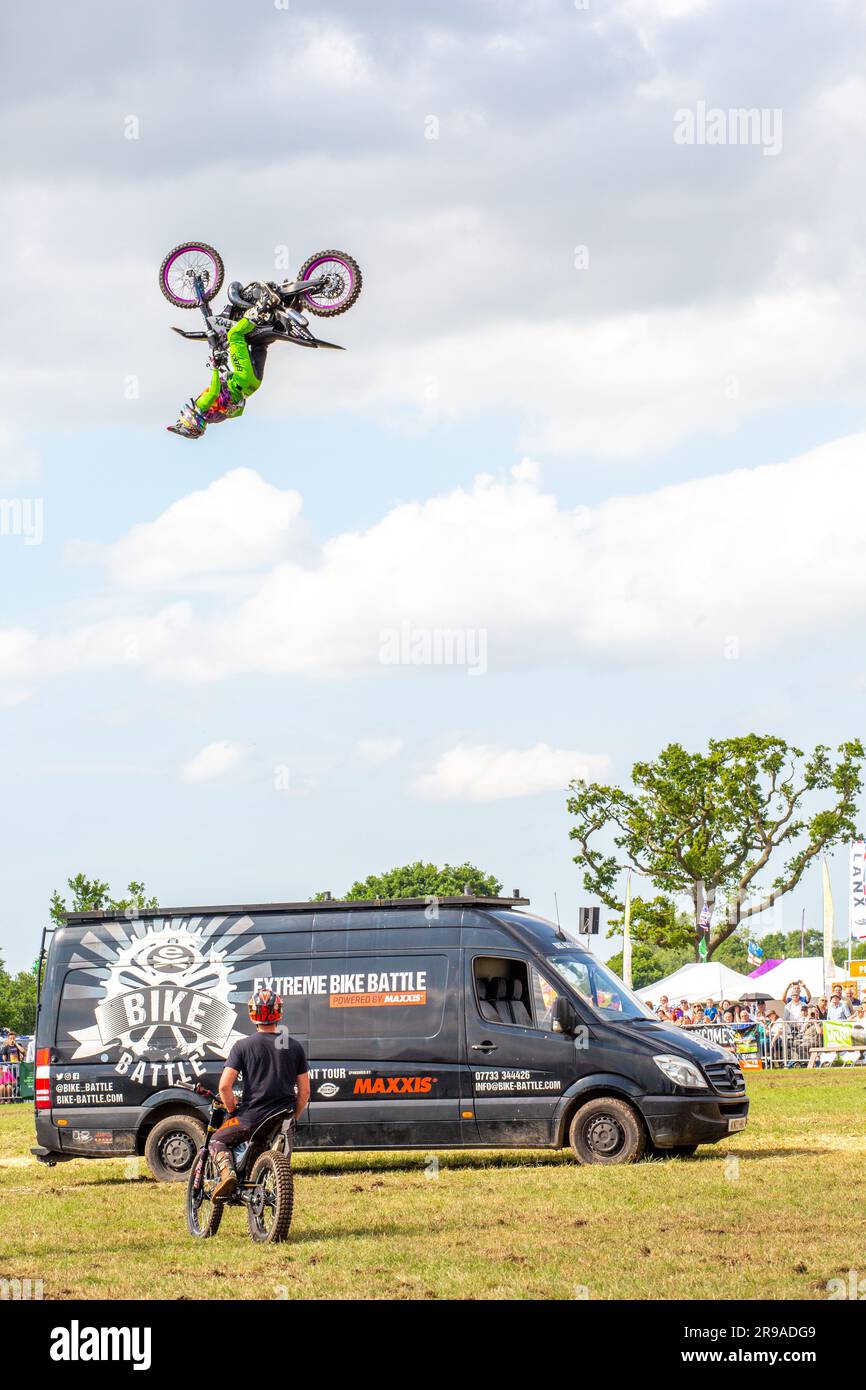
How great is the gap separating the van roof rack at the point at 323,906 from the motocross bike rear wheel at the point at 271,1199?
538cm

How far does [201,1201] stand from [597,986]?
5.60m

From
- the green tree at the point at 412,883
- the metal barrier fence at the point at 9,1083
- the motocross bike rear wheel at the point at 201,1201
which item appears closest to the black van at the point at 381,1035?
the motocross bike rear wheel at the point at 201,1201

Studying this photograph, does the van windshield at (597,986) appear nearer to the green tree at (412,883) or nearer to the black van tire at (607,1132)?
the black van tire at (607,1132)

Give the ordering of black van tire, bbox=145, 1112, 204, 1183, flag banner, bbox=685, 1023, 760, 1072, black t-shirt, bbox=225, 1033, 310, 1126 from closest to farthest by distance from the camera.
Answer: black t-shirt, bbox=225, 1033, 310, 1126, black van tire, bbox=145, 1112, 204, 1183, flag banner, bbox=685, 1023, 760, 1072

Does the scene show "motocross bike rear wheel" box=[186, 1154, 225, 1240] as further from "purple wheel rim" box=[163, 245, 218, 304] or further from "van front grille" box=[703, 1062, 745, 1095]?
"purple wheel rim" box=[163, 245, 218, 304]

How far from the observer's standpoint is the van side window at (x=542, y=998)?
658 inches

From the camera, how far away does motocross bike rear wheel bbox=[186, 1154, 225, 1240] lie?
12562 millimetres

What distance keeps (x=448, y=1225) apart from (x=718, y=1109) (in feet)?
14.2

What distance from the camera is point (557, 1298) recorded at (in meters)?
9.36

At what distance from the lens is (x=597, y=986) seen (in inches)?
674

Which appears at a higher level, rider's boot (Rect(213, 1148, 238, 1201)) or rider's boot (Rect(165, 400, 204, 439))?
rider's boot (Rect(165, 400, 204, 439))

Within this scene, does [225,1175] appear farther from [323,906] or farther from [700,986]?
[700,986]

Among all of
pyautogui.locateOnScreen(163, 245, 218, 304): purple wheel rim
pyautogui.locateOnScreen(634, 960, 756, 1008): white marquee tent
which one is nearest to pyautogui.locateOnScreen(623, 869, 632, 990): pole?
pyautogui.locateOnScreen(634, 960, 756, 1008): white marquee tent
